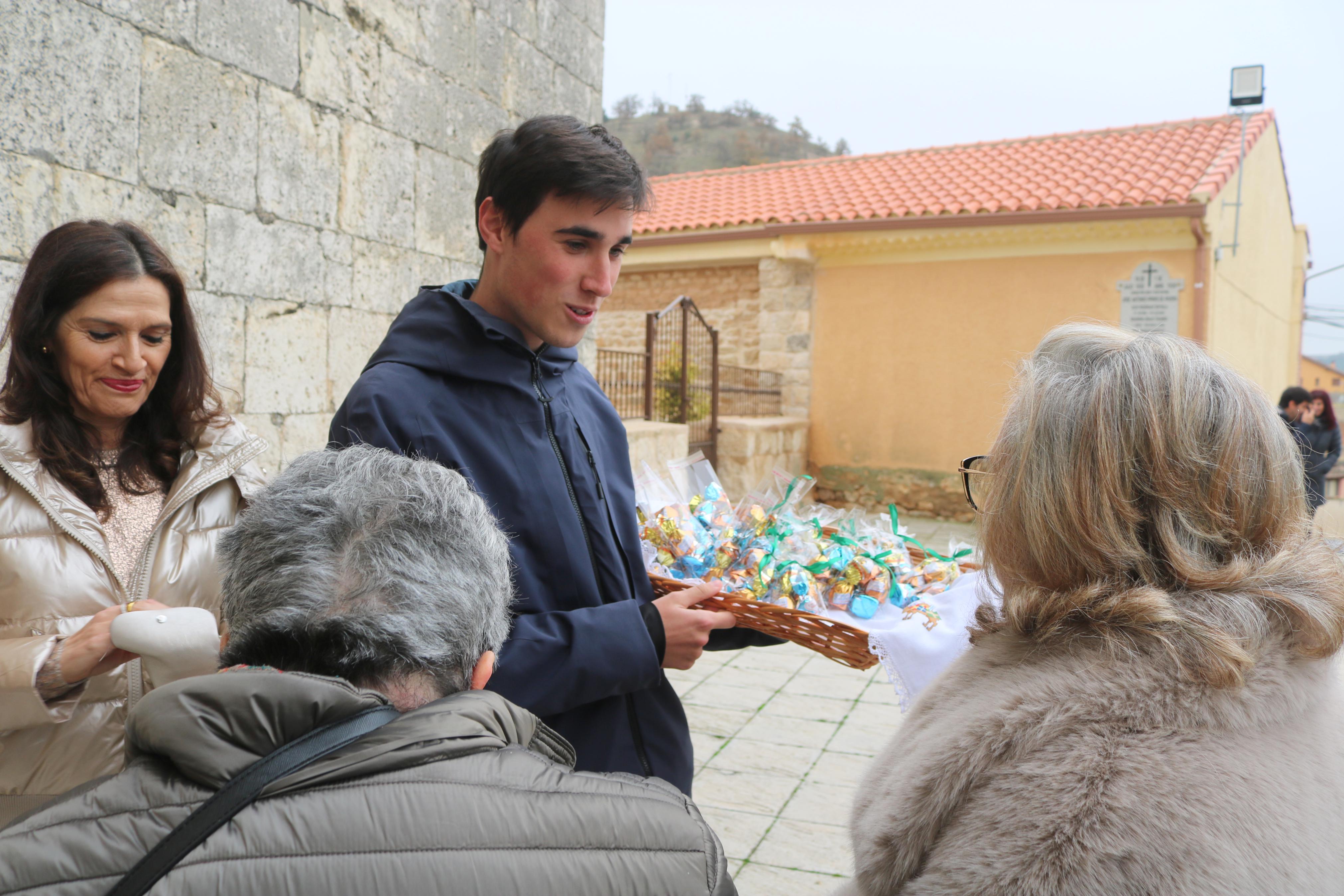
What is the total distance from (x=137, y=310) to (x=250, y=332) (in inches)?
77.5

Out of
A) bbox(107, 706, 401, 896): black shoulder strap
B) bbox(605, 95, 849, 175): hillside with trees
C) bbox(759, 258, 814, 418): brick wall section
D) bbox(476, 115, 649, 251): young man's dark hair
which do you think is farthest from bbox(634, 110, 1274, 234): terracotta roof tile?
bbox(605, 95, 849, 175): hillside with trees

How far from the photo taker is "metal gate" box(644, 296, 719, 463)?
9.72 m

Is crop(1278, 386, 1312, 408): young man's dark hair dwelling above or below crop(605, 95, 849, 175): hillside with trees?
below

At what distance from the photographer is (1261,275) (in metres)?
14.5

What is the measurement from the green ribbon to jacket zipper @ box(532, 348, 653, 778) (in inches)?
32.4

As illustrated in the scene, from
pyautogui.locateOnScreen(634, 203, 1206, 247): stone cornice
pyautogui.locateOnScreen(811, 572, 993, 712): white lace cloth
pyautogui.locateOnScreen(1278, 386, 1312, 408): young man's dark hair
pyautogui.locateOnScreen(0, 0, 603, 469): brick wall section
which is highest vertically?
pyautogui.locateOnScreen(634, 203, 1206, 247): stone cornice

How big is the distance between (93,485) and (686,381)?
8.66 metres

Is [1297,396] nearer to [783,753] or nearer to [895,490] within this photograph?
[895,490]

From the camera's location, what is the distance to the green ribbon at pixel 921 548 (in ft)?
7.43

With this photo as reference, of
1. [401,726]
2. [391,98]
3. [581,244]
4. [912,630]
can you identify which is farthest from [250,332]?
[401,726]

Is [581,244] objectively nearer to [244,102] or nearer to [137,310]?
[137,310]

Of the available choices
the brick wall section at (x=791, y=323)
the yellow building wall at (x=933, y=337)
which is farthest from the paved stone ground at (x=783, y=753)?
the brick wall section at (x=791, y=323)

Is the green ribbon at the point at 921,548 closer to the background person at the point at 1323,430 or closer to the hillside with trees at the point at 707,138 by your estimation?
the background person at the point at 1323,430

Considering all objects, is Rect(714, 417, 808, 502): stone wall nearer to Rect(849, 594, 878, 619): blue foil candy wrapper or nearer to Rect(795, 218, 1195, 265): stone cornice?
A: Rect(795, 218, 1195, 265): stone cornice
